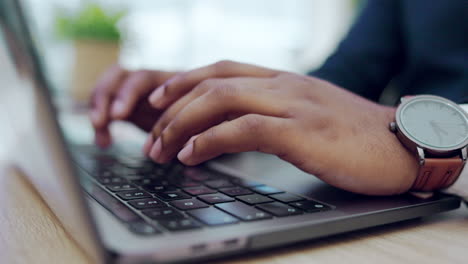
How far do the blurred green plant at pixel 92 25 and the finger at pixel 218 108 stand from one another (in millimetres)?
1193

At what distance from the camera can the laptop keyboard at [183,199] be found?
1.01 ft

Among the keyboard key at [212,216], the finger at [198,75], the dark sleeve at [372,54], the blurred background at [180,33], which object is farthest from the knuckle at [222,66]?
the blurred background at [180,33]

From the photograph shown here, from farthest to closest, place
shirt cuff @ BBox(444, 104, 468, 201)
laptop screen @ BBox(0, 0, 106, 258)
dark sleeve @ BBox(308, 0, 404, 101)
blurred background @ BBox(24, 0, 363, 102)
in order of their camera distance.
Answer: blurred background @ BBox(24, 0, 363, 102)
dark sleeve @ BBox(308, 0, 404, 101)
shirt cuff @ BBox(444, 104, 468, 201)
laptop screen @ BBox(0, 0, 106, 258)

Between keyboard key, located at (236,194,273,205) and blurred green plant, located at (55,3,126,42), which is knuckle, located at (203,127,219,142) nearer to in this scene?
keyboard key, located at (236,194,273,205)

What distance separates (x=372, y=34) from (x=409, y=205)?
70 centimetres

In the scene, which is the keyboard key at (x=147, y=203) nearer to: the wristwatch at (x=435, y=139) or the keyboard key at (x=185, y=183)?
the keyboard key at (x=185, y=183)

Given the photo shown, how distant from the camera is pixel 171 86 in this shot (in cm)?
52

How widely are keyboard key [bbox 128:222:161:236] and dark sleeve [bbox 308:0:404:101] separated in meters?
0.72

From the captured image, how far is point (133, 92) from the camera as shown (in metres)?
0.67

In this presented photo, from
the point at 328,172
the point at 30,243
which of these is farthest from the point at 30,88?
the point at 328,172

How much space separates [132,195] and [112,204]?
0.04 metres

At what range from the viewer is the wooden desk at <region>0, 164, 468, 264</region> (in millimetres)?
299

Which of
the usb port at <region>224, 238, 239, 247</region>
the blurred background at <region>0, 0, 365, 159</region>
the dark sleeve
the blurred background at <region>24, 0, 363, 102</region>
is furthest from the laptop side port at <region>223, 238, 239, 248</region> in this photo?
the blurred background at <region>24, 0, 363, 102</region>

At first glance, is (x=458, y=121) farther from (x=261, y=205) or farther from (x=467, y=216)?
(x=261, y=205)
